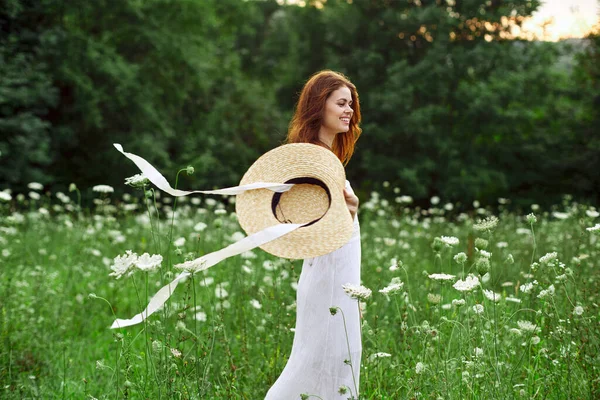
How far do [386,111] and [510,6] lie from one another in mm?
5784

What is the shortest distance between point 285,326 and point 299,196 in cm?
140

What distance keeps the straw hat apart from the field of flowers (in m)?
0.33

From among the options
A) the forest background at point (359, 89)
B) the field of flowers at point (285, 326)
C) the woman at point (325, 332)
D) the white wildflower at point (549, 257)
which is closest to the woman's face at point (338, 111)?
the woman at point (325, 332)

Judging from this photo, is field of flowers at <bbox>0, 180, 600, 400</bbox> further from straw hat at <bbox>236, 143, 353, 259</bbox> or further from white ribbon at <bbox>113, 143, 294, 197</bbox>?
straw hat at <bbox>236, 143, 353, 259</bbox>

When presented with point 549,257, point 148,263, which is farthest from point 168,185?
point 549,257

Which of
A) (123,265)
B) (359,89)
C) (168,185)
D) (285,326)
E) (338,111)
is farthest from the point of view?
(359,89)

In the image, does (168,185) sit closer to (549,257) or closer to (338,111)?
(338,111)

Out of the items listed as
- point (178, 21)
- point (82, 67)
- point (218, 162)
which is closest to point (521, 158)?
point (218, 162)

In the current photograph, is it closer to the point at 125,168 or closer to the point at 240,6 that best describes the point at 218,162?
the point at 125,168

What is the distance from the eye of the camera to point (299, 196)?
2.88m

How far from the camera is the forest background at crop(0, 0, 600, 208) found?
17766mm

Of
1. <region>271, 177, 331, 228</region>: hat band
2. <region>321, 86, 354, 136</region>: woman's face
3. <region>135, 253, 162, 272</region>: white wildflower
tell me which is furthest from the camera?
<region>321, 86, 354, 136</region>: woman's face

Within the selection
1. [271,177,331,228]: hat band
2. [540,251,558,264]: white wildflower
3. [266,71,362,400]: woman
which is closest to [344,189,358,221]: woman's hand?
[266,71,362,400]: woman

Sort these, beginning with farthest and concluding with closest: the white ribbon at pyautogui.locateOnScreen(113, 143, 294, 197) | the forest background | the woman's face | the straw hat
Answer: the forest background, the woman's face, the straw hat, the white ribbon at pyautogui.locateOnScreen(113, 143, 294, 197)
